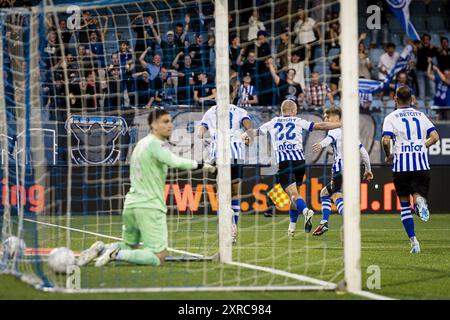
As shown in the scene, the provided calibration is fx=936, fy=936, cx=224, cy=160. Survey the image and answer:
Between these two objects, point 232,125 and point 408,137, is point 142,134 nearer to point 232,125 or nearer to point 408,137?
point 232,125

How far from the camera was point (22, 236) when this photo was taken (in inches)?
356

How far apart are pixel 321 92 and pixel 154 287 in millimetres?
12909

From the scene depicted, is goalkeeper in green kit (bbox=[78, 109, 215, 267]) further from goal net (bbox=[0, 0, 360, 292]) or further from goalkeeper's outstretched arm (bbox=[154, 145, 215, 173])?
goal net (bbox=[0, 0, 360, 292])

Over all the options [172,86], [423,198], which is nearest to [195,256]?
[423,198]

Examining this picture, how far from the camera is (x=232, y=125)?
14148 mm

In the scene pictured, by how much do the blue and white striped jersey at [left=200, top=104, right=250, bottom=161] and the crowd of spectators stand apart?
54cm

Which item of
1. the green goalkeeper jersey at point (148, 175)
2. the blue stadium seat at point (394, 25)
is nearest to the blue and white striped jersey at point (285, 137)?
the green goalkeeper jersey at point (148, 175)

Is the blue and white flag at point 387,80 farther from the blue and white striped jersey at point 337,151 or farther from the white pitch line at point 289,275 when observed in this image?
the white pitch line at point 289,275

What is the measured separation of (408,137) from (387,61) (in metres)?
10.0

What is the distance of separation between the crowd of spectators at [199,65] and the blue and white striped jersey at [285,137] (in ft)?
3.76

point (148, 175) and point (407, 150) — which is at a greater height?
point (407, 150)

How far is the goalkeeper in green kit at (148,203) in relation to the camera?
8.77 metres

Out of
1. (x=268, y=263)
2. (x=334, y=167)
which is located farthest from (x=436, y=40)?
(x=268, y=263)

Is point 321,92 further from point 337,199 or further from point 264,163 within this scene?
point 337,199
